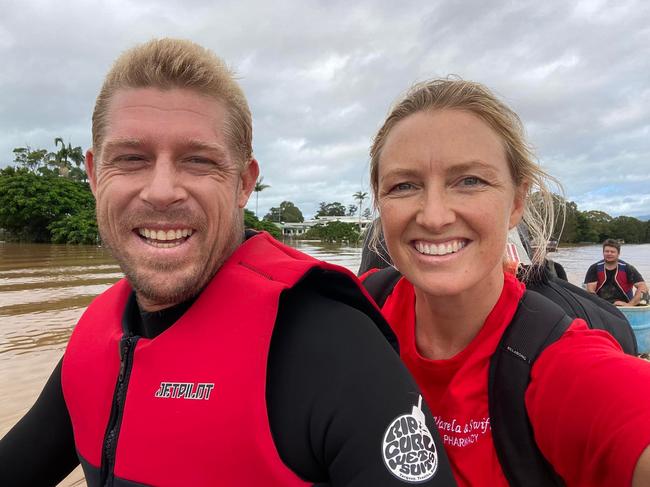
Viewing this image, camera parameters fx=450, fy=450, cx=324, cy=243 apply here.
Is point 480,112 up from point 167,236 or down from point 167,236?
up

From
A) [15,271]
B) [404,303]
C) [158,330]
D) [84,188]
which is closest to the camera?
[158,330]

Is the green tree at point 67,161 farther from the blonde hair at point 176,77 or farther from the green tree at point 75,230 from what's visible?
the blonde hair at point 176,77

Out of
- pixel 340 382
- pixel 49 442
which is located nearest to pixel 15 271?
pixel 49 442

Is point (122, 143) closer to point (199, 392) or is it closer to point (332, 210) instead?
point (199, 392)

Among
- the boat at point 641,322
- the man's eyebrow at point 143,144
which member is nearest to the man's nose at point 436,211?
the man's eyebrow at point 143,144

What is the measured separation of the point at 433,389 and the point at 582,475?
0.57 m

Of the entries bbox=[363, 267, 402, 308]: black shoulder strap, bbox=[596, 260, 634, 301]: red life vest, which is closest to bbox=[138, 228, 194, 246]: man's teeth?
bbox=[363, 267, 402, 308]: black shoulder strap

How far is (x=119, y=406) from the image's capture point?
1.40 m

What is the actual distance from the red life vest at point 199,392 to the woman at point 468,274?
0.38 metres

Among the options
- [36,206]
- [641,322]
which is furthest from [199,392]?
[36,206]

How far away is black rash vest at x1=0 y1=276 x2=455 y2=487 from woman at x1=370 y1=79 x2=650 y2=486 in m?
0.33

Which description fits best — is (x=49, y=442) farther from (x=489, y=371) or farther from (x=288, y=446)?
(x=489, y=371)

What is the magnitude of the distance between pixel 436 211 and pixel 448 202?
61mm

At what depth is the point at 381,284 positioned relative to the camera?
2.15 meters
